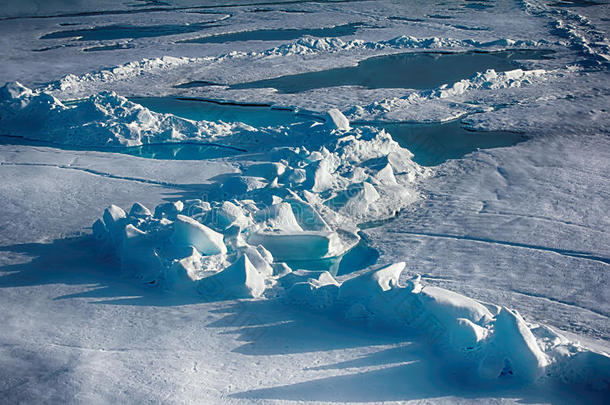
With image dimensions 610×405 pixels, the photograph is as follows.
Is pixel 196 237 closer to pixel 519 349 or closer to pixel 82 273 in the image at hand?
pixel 82 273

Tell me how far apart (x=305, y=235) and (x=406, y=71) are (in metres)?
5.61

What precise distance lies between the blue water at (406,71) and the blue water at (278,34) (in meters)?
2.07

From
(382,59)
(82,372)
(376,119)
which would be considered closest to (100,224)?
(82,372)

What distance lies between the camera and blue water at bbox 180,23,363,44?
11.0m

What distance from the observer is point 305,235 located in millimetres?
3699

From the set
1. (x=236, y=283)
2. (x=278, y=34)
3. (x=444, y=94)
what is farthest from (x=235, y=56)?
(x=236, y=283)

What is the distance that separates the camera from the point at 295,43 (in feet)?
32.6

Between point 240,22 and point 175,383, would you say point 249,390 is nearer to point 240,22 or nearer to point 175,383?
point 175,383

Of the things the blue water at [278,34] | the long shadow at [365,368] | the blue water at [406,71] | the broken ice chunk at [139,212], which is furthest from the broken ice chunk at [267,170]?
the blue water at [278,34]

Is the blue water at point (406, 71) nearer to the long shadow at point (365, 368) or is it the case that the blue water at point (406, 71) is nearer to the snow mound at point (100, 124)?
the snow mound at point (100, 124)

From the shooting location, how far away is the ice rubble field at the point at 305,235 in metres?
2.46

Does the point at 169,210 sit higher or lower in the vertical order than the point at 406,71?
lower

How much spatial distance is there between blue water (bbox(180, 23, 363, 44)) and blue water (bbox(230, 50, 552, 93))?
207cm

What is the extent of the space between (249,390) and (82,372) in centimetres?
68
